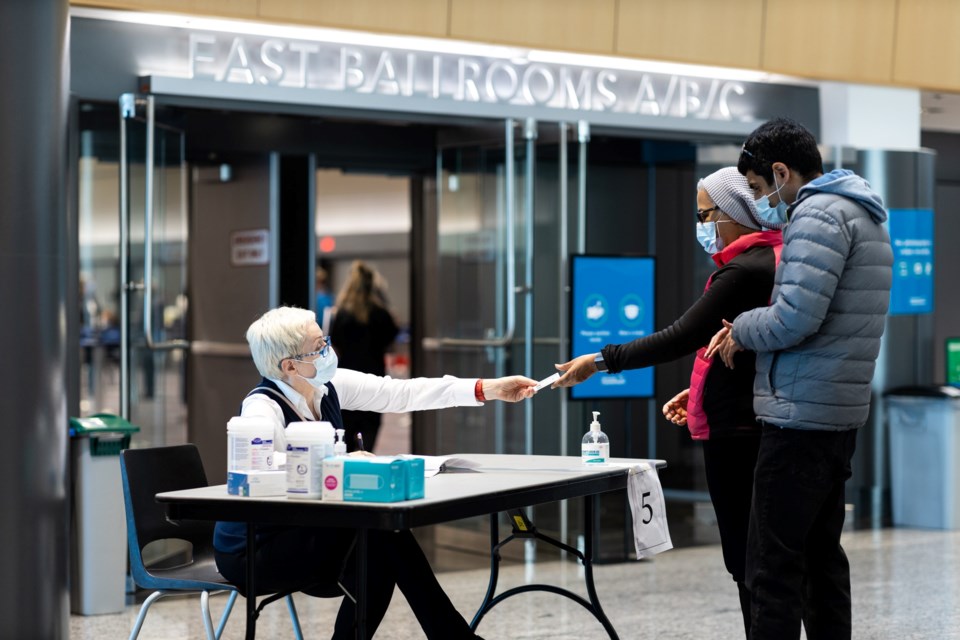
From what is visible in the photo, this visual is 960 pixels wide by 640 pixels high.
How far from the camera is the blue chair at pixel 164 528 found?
3.94m

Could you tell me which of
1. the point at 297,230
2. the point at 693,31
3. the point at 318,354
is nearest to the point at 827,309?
the point at 318,354

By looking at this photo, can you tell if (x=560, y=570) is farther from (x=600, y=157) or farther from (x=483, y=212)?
(x=600, y=157)

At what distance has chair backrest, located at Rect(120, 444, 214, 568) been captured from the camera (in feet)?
13.1

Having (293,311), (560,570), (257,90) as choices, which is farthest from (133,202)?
(560,570)

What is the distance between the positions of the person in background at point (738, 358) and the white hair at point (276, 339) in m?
1.02

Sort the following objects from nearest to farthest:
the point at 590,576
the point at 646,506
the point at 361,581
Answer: the point at 361,581
the point at 646,506
the point at 590,576

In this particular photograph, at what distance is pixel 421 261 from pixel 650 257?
2500 mm

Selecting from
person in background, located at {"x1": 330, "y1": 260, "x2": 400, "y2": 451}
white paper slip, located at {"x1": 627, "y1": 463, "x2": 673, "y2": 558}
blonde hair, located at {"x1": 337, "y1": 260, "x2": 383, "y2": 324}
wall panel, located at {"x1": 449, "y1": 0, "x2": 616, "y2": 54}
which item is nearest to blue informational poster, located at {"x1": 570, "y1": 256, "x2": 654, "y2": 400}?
wall panel, located at {"x1": 449, "y1": 0, "x2": 616, "y2": 54}

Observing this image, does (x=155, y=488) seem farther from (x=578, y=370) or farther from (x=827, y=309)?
(x=827, y=309)

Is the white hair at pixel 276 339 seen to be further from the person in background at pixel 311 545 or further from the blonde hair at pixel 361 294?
the blonde hair at pixel 361 294

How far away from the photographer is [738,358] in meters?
3.80

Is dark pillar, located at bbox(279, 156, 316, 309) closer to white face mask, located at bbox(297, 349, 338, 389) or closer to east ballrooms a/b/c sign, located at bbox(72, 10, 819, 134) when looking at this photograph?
east ballrooms a/b/c sign, located at bbox(72, 10, 819, 134)

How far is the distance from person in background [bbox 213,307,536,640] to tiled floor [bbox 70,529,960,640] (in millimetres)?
1624

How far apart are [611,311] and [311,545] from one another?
12.2ft
